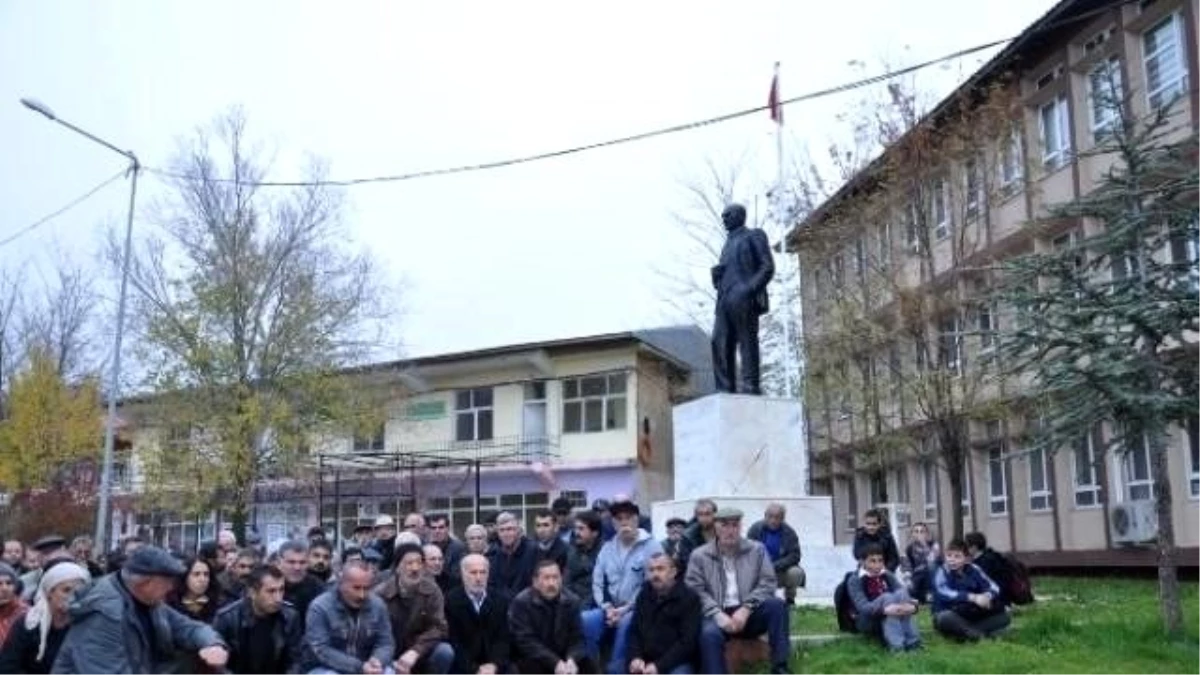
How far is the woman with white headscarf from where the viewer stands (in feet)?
21.1

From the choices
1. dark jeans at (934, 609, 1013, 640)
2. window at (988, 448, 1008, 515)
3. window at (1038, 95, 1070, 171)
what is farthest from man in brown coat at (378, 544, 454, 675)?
window at (988, 448, 1008, 515)

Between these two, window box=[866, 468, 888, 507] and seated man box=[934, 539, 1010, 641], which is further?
window box=[866, 468, 888, 507]

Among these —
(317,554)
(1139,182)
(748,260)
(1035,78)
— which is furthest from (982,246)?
(317,554)

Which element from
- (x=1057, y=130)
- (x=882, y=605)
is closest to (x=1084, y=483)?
(x=1057, y=130)

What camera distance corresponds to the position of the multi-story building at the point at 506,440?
38.0 metres

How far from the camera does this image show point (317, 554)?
1127cm

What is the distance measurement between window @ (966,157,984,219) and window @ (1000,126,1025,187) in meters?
0.47

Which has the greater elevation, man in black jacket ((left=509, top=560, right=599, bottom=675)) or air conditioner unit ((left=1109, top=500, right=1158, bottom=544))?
air conditioner unit ((left=1109, top=500, right=1158, bottom=544))

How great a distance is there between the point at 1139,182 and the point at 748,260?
4.94m

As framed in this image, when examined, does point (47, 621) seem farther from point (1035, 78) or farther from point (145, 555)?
point (1035, 78)

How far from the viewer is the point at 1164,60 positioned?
77.5 ft

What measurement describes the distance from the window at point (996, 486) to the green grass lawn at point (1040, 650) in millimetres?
16284

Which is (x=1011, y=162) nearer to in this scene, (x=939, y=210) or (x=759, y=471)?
(x=939, y=210)

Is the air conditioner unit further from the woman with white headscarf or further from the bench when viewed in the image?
the woman with white headscarf
